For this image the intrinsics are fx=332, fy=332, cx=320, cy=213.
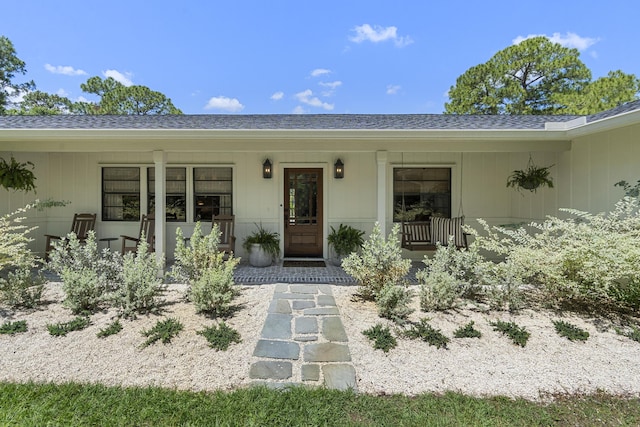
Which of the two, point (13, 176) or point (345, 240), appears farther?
point (345, 240)

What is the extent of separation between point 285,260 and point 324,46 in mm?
10227

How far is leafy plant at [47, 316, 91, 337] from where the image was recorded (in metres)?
3.06

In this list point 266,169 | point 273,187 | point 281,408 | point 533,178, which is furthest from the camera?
point 273,187

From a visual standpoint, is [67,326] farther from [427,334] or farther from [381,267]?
[427,334]

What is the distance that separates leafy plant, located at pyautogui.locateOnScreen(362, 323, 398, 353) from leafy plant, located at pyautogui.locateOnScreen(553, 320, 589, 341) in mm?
1610

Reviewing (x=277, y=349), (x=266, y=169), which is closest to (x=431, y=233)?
(x=266, y=169)

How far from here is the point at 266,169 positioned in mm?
6461

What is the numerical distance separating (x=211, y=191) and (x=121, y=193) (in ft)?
6.04

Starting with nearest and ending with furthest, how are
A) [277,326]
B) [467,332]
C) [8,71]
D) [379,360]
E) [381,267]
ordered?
[379,360] < [467,332] < [277,326] < [381,267] < [8,71]

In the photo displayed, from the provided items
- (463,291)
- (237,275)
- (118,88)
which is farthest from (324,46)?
(118,88)

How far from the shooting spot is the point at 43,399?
2209mm

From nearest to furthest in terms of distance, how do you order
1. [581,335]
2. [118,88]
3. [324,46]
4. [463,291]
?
[581,335] < [463,291] < [324,46] < [118,88]

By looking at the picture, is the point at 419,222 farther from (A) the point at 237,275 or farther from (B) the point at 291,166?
(A) the point at 237,275

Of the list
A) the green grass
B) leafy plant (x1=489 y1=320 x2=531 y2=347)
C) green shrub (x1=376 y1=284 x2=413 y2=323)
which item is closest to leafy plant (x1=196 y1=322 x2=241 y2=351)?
the green grass
